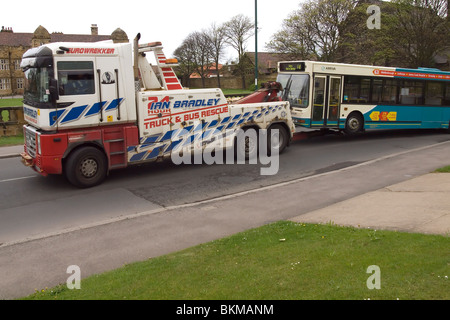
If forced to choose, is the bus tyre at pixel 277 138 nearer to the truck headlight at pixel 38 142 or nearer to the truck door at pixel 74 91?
the truck door at pixel 74 91

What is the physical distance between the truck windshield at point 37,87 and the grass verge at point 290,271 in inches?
212

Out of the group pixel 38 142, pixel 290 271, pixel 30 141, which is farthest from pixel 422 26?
pixel 290 271

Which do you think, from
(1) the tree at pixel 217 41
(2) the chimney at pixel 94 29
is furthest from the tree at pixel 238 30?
(2) the chimney at pixel 94 29

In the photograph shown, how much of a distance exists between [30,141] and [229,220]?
5.52 m

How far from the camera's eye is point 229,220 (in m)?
A: 7.39

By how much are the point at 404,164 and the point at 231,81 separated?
55173mm

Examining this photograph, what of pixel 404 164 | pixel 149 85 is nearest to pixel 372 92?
pixel 404 164

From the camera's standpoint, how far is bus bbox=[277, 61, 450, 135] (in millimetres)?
15469

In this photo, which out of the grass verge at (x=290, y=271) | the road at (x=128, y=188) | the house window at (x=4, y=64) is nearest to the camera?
the grass verge at (x=290, y=271)

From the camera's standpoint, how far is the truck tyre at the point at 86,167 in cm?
934

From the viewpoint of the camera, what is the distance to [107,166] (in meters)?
9.93

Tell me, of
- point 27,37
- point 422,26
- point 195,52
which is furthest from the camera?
point 27,37

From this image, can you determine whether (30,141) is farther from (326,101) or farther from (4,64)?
(4,64)

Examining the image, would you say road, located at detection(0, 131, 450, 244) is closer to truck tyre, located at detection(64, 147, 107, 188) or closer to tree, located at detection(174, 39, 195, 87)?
truck tyre, located at detection(64, 147, 107, 188)
